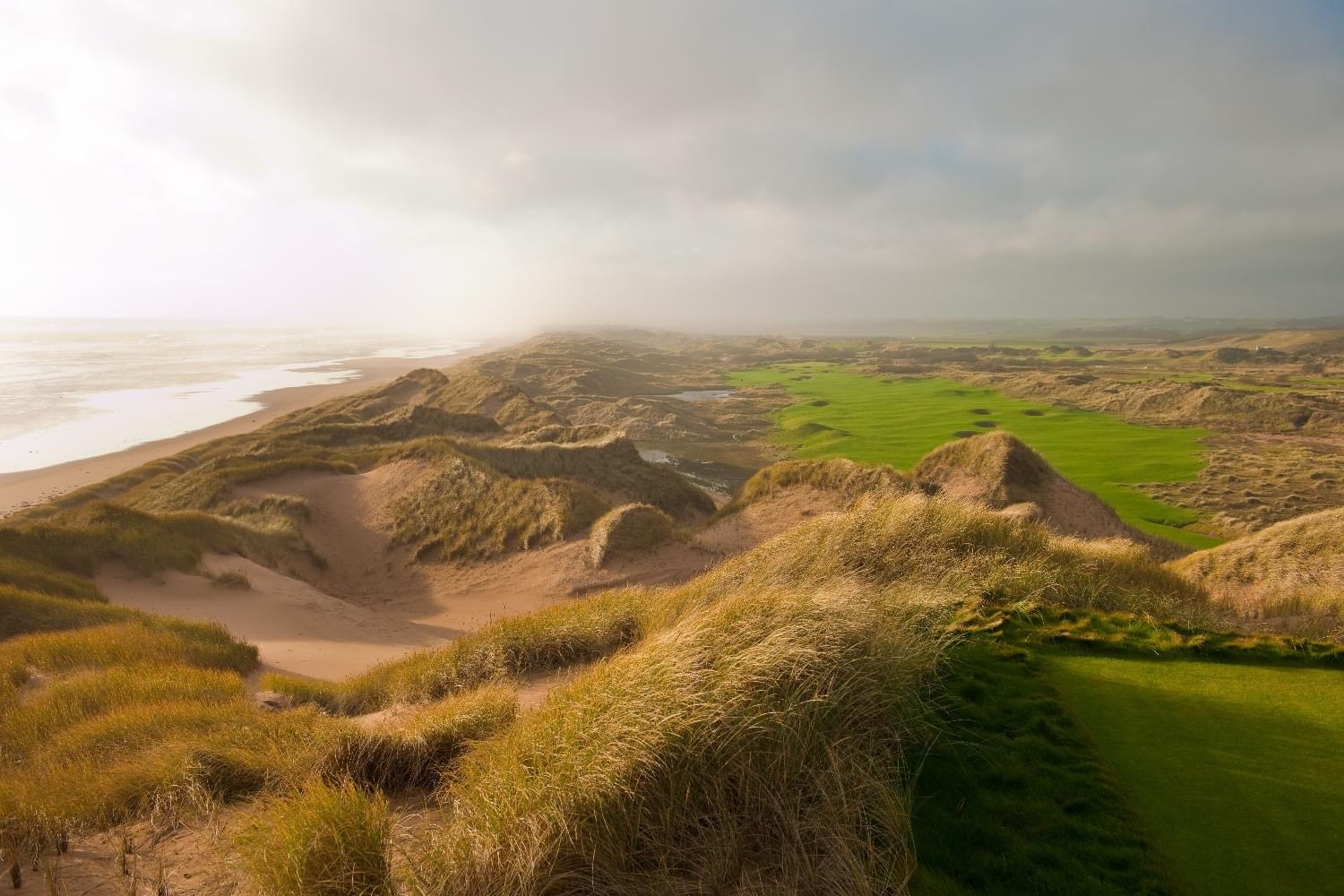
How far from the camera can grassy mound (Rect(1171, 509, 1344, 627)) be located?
435 inches

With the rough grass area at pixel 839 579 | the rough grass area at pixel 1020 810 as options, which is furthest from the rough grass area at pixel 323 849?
the rough grass area at pixel 839 579

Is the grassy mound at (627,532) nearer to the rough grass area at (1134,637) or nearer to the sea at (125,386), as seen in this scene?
the rough grass area at (1134,637)

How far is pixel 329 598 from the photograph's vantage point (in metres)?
16.6

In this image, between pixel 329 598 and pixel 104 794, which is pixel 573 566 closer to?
pixel 329 598

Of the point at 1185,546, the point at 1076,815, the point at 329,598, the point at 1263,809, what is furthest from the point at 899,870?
the point at 1185,546

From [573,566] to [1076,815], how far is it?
1519cm

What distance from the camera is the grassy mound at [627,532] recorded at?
1802 cm

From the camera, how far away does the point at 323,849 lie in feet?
11.6

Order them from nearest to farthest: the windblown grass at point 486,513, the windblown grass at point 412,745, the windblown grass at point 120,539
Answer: the windblown grass at point 412,745 < the windblown grass at point 120,539 < the windblown grass at point 486,513

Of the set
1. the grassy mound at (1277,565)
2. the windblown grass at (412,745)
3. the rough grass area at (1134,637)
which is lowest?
the grassy mound at (1277,565)

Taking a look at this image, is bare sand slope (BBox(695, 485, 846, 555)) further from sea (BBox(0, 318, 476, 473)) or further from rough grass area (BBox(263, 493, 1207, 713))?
sea (BBox(0, 318, 476, 473))

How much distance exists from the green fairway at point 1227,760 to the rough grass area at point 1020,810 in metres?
0.18

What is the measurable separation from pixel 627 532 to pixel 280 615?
9384mm

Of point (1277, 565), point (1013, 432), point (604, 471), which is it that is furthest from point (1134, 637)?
point (1013, 432)
